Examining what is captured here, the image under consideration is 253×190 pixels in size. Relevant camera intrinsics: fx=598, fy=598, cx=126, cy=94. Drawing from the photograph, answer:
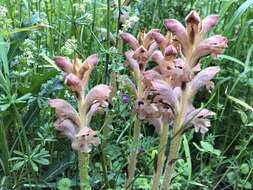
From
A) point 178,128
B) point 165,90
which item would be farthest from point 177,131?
point 165,90

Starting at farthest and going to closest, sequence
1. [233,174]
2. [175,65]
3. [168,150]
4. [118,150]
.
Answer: [233,174] < [118,150] < [168,150] < [175,65]

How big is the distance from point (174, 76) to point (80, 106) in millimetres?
263

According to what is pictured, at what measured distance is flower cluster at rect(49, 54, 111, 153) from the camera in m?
1.53

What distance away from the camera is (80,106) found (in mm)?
1577

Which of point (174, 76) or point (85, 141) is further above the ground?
point (174, 76)

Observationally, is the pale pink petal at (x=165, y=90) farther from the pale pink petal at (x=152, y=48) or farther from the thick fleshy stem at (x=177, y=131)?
the pale pink petal at (x=152, y=48)

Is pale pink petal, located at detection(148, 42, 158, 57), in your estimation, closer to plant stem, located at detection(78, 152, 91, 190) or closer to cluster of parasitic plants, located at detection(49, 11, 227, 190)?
cluster of parasitic plants, located at detection(49, 11, 227, 190)

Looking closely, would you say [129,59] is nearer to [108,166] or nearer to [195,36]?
[195,36]

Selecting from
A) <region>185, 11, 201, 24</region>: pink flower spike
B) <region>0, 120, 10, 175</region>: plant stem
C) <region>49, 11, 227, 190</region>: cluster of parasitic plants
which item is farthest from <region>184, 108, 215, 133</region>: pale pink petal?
<region>0, 120, 10, 175</region>: plant stem

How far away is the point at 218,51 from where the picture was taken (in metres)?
1.52

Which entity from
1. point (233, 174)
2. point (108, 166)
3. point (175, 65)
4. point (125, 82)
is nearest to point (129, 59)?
point (125, 82)

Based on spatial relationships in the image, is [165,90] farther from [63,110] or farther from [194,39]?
[63,110]

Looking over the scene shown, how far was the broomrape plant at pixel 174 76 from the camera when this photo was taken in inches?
58.9

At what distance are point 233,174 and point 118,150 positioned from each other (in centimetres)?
53
